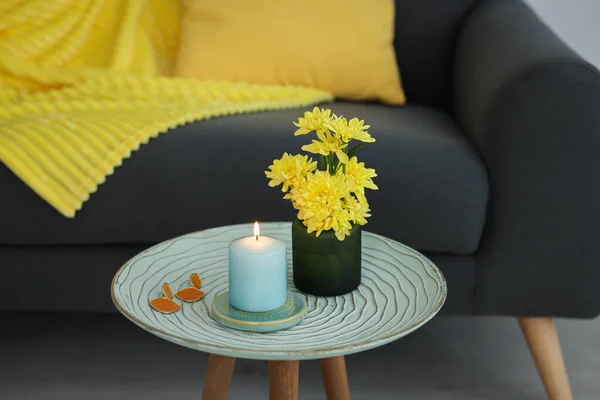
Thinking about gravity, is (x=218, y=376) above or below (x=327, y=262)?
below

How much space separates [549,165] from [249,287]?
0.67 m

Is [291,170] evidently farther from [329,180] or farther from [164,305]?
[164,305]

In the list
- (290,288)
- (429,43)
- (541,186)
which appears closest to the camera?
(290,288)

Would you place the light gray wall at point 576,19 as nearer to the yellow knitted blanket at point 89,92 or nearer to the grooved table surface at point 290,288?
the yellow knitted blanket at point 89,92

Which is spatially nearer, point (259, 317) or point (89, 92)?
point (259, 317)

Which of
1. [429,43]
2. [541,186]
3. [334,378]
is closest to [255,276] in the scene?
[334,378]

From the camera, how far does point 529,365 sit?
1.48m

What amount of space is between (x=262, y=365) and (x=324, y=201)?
0.70m

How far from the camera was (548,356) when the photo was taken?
A: 51.2 inches

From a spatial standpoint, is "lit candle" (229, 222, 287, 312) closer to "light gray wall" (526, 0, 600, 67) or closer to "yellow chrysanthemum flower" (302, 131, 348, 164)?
"yellow chrysanthemum flower" (302, 131, 348, 164)

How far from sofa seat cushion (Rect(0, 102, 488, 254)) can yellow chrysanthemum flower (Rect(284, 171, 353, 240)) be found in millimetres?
428

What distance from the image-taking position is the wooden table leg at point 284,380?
2.88ft

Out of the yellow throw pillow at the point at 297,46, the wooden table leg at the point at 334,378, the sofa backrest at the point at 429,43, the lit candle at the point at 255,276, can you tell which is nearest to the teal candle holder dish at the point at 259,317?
the lit candle at the point at 255,276

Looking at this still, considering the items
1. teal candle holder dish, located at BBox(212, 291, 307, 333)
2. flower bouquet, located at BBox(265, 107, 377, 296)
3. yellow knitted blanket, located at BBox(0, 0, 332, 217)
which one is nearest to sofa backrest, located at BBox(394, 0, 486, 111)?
yellow knitted blanket, located at BBox(0, 0, 332, 217)
